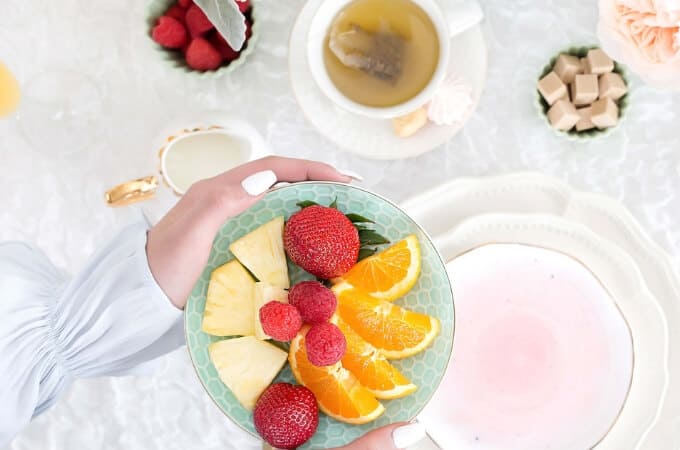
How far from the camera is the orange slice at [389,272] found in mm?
816

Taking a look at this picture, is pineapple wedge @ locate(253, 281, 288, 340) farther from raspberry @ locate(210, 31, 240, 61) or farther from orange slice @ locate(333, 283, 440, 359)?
raspberry @ locate(210, 31, 240, 61)

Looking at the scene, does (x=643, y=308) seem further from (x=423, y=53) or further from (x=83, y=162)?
(x=83, y=162)

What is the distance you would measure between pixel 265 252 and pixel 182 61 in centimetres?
36

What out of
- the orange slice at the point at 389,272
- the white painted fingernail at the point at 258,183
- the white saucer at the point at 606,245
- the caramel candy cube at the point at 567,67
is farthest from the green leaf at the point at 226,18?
the caramel candy cube at the point at 567,67

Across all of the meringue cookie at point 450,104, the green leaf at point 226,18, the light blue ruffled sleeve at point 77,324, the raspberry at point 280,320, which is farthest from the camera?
the meringue cookie at point 450,104

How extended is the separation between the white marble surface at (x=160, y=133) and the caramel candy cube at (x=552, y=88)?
4 cm

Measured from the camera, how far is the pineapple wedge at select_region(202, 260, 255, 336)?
818mm

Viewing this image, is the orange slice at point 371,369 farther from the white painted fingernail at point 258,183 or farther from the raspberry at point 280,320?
the white painted fingernail at point 258,183

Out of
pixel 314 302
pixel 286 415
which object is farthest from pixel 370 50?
pixel 286 415

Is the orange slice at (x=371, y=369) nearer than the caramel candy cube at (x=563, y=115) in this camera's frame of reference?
Yes

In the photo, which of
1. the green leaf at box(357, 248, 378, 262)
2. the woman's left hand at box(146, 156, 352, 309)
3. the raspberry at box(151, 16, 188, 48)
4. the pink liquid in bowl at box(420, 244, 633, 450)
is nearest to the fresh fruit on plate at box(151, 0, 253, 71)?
the raspberry at box(151, 16, 188, 48)

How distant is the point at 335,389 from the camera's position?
2.67 ft

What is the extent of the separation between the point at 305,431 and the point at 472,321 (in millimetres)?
282

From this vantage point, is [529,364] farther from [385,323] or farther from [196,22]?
[196,22]
